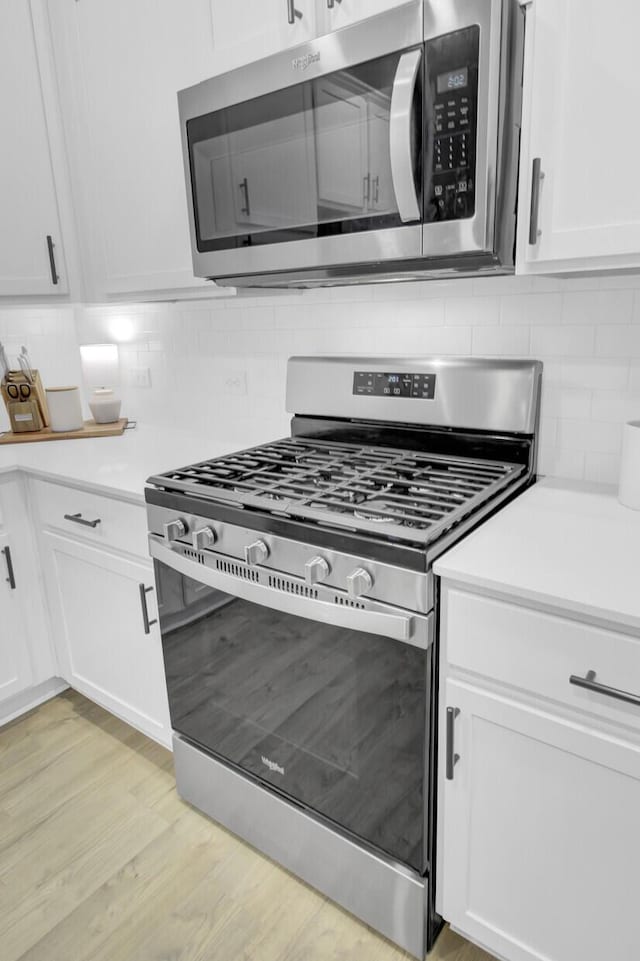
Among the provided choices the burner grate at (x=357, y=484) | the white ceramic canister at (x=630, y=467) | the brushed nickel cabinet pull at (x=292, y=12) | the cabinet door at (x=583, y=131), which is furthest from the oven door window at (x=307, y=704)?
the brushed nickel cabinet pull at (x=292, y=12)

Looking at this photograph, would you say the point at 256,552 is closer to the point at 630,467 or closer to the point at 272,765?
the point at 272,765

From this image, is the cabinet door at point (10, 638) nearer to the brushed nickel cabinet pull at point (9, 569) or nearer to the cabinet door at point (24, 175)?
the brushed nickel cabinet pull at point (9, 569)

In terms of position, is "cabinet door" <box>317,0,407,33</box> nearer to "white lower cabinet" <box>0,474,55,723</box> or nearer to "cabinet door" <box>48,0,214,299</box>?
"cabinet door" <box>48,0,214,299</box>

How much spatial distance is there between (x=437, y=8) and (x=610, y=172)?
41 cm

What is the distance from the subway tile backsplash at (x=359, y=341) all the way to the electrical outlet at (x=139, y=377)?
0.01 m

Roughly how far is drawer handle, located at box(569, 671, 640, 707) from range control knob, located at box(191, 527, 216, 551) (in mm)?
752

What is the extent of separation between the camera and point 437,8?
1043 mm

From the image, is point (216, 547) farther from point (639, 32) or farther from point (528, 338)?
point (639, 32)

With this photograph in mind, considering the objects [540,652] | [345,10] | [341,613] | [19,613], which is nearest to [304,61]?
[345,10]

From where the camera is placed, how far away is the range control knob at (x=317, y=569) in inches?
44.6

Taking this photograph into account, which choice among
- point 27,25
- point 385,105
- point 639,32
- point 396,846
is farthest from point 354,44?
point 396,846

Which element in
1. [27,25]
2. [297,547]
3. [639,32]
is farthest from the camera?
[27,25]

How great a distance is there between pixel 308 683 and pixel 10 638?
4.05 ft

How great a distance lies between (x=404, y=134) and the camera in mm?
1096
